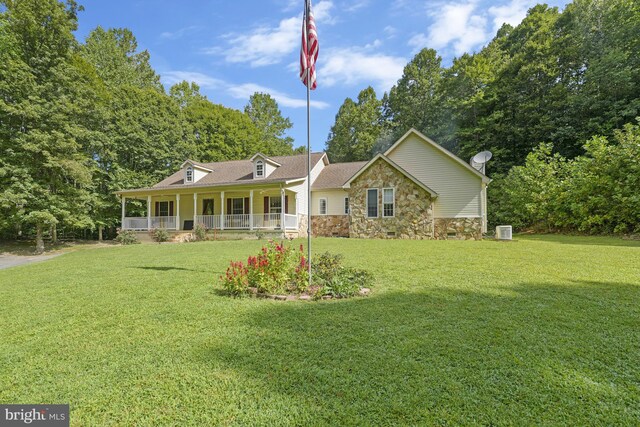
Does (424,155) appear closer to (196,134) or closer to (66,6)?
(66,6)

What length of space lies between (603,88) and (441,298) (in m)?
25.8

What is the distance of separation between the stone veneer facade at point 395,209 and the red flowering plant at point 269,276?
10.7 metres

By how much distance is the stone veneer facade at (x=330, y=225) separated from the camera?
61.4 feet

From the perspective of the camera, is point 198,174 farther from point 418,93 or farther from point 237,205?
point 418,93

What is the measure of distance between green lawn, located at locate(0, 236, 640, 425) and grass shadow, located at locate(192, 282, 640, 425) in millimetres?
14

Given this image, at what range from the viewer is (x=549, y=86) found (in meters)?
23.7

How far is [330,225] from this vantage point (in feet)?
62.6

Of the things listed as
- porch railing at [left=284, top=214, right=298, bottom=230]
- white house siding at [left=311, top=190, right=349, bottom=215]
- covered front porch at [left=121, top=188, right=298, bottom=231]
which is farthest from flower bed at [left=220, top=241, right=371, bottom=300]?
white house siding at [left=311, top=190, right=349, bottom=215]

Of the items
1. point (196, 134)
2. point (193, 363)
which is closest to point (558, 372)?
point (193, 363)

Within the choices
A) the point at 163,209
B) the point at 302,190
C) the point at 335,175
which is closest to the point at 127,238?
the point at 163,209

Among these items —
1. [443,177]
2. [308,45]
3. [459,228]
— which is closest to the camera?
[308,45]

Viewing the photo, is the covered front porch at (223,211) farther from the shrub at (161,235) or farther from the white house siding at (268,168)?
the white house siding at (268,168)

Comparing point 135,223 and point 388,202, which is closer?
point 388,202

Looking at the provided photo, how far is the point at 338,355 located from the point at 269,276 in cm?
249
